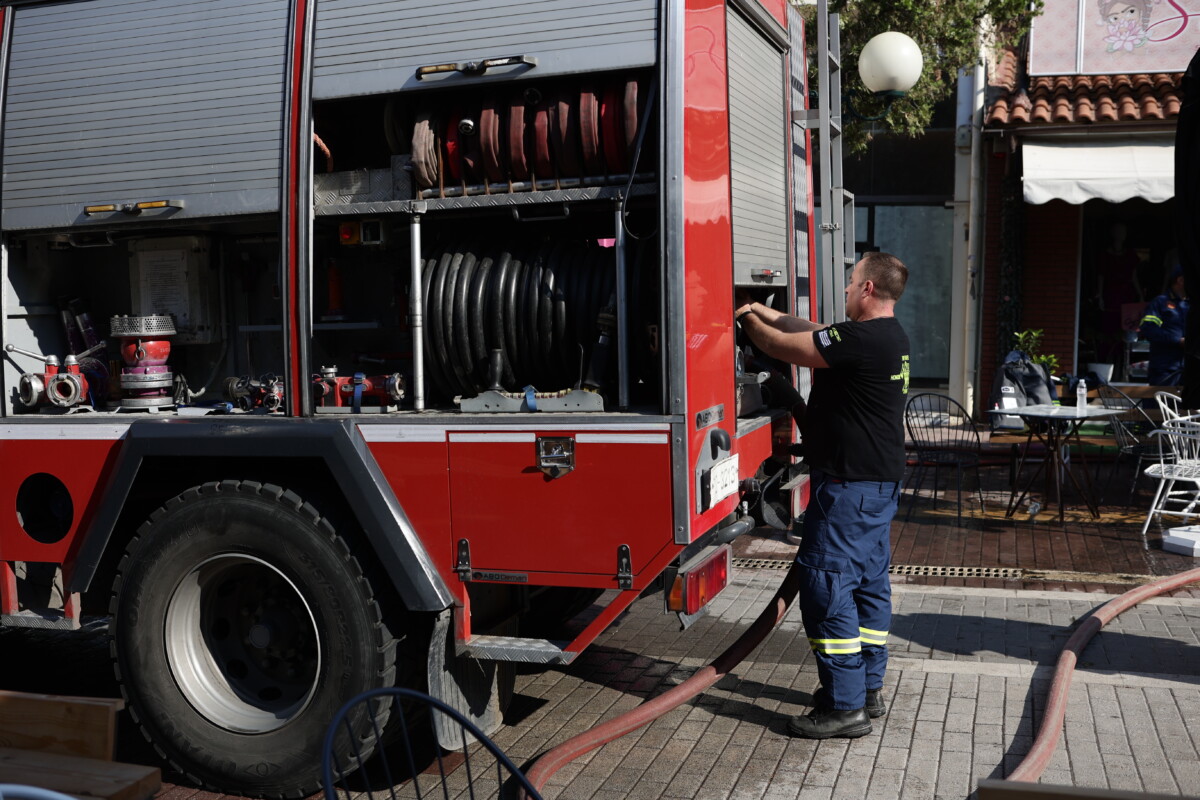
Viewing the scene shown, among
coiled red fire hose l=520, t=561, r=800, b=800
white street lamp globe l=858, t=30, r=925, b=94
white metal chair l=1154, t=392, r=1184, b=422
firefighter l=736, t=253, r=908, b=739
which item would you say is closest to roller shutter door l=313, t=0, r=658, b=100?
firefighter l=736, t=253, r=908, b=739

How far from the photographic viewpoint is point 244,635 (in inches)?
179

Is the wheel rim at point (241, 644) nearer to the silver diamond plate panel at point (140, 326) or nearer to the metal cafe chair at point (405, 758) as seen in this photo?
the metal cafe chair at point (405, 758)

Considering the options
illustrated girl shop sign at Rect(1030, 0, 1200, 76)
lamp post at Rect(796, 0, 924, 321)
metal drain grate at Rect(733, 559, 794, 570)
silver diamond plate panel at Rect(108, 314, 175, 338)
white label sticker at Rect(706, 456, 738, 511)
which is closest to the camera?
white label sticker at Rect(706, 456, 738, 511)

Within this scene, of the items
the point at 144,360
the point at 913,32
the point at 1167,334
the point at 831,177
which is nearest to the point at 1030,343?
the point at 1167,334

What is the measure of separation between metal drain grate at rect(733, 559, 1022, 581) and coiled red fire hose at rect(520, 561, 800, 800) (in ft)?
7.18

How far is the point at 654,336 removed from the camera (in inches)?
169

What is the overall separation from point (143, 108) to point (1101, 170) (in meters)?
10.8

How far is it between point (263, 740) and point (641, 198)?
2406 mm

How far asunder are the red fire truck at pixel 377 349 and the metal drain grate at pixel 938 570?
9.08ft

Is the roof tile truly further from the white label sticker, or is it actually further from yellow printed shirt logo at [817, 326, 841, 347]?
the white label sticker

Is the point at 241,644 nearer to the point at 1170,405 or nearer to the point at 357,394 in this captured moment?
the point at 357,394

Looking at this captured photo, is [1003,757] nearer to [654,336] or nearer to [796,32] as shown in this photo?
[654,336]

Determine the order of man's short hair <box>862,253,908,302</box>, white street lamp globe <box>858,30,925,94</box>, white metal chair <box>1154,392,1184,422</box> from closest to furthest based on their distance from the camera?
man's short hair <box>862,253,908,302</box> → white metal chair <box>1154,392,1184,422</box> → white street lamp globe <box>858,30,925,94</box>

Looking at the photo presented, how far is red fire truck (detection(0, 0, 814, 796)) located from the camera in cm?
404
